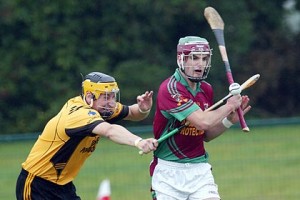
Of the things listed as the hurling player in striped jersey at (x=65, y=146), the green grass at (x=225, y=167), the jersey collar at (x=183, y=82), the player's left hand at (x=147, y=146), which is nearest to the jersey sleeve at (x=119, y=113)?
the hurling player in striped jersey at (x=65, y=146)

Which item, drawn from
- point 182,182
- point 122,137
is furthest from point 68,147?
point 182,182

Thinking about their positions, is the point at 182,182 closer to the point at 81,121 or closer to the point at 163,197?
the point at 163,197

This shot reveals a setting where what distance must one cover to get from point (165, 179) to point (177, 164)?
15cm

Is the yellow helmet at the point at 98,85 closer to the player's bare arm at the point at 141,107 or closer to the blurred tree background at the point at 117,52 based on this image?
the player's bare arm at the point at 141,107

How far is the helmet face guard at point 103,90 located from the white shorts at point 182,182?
2.01 ft

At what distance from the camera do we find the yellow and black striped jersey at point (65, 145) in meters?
7.83

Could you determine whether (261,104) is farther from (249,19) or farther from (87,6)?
(87,6)

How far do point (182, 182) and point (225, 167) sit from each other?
4.53 metres

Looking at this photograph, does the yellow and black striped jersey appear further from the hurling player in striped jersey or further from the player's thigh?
the player's thigh

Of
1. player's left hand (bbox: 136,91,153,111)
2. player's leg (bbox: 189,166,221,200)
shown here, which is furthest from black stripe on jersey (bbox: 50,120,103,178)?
player's leg (bbox: 189,166,221,200)

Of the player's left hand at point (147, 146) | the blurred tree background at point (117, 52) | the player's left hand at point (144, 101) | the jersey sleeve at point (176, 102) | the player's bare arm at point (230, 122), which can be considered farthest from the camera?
the blurred tree background at point (117, 52)

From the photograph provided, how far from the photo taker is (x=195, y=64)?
27.0 ft

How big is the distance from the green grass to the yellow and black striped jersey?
4.45 metres

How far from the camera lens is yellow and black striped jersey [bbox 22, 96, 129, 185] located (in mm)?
7828
